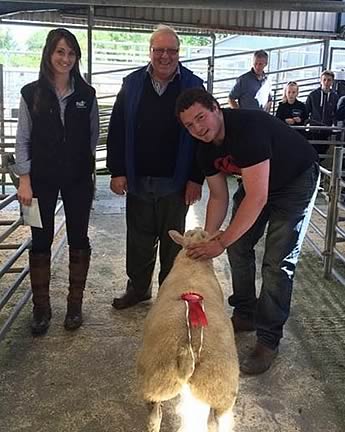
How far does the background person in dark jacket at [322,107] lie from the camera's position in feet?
23.9

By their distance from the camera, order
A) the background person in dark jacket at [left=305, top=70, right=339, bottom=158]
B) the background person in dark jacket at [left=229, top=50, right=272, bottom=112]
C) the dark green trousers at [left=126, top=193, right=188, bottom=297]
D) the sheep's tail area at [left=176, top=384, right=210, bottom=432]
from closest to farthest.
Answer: the sheep's tail area at [left=176, top=384, right=210, bottom=432] < the dark green trousers at [left=126, top=193, right=188, bottom=297] < the background person in dark jacket at [left=229, top=50, right=272, bottom=112] < the background person in dark jacket at [left=305, top=70, right=339, bottom=158]

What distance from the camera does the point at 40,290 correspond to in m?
3.12

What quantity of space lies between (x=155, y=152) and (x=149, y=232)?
1.79 feet

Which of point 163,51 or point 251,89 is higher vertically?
point 163,51

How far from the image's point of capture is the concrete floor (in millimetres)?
2330

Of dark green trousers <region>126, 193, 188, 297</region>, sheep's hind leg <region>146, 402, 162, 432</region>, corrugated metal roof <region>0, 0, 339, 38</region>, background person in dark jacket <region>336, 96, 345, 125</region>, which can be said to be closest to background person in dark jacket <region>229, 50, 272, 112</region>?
background person in dark jacket <region>336, 96, 345, 125</region>

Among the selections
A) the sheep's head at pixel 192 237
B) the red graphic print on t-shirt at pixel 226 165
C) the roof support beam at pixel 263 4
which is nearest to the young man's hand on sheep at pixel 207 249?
the sheep's head at pixel 192 237

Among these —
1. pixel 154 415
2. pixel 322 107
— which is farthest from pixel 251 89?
pixel 154 415

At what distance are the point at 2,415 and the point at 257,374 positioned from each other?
125 cm

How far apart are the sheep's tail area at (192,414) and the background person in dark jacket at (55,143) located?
3.57 feet

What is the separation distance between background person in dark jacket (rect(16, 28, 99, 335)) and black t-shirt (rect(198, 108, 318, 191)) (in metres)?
0.71

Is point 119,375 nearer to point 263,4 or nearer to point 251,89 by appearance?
point 263,4

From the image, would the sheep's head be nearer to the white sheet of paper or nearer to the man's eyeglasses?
the white sheet of paper

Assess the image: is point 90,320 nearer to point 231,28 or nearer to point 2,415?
point 2,415
